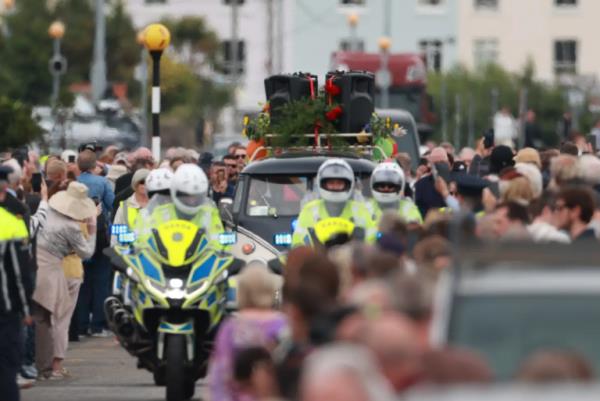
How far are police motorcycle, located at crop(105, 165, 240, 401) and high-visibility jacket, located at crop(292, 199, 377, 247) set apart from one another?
2.35ft

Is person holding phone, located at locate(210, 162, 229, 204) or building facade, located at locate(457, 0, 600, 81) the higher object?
building facade, located at locate(457, 0, 600, 81)

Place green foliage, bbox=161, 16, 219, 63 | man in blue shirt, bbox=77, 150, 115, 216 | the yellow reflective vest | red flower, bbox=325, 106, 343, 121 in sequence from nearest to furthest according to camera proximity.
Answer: the yellow reflective vest → man in blue shirt, bbox=77, 150, 115, 216 → red flower, bbox=325, 106, 343, 121 → green foliage, bbox=161, 16, 219, 63

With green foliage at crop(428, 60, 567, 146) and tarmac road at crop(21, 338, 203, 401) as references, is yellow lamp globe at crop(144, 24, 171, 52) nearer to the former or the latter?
tarmac road at crop(21, 338, 203, 401)

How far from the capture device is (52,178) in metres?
21.0

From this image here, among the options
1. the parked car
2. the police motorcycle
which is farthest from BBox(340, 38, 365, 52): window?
the parked car

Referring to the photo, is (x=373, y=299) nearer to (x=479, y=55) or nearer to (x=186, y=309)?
(x=186, y=309)

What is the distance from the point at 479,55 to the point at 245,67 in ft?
34.1

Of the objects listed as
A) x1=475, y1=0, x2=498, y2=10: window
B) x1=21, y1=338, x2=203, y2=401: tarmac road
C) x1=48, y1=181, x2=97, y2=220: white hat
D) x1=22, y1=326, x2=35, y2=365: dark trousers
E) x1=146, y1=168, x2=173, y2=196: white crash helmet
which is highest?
x1=475, y1=0, x2=498, y2=10: window

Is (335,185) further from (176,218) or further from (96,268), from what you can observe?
(96,268)

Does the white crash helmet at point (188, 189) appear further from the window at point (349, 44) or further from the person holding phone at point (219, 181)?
the window at point (349, 44)

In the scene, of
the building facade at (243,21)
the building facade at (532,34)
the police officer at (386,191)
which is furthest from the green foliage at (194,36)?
the police officer at (386,191)

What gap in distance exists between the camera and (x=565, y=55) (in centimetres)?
9888

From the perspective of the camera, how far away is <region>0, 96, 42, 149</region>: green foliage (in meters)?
32.6

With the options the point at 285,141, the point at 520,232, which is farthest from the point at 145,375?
the point at 520,232
